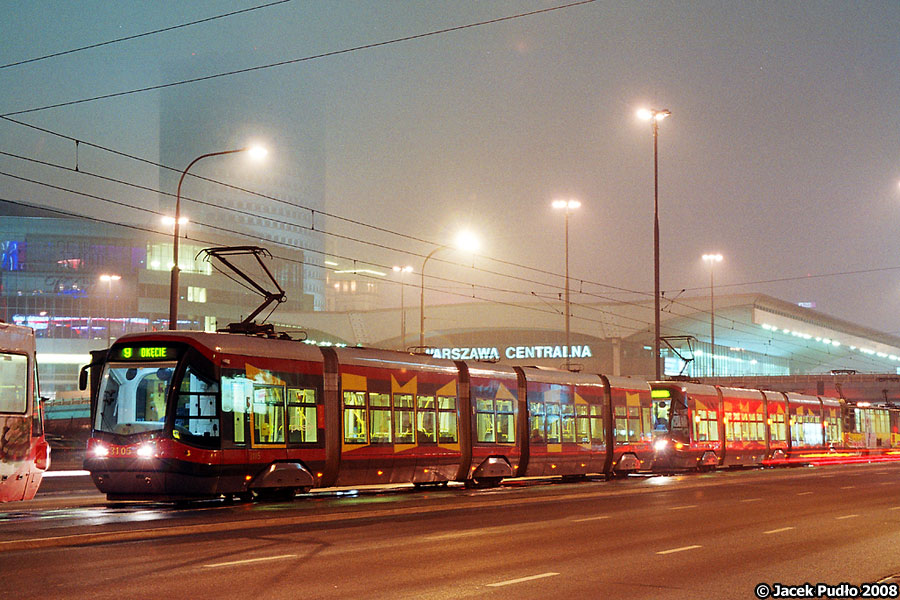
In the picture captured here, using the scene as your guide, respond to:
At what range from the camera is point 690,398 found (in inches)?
1543

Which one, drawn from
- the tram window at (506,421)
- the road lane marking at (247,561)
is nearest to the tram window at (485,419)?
the tram window at (506,421)

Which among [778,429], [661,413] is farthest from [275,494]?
[778,429]

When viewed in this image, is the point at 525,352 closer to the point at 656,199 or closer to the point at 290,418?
the point at 656,199

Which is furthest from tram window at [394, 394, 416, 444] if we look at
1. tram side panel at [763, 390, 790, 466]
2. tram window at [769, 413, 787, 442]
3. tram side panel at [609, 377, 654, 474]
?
tram window at [769, 413, 787, 442]

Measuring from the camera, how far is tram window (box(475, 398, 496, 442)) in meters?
27.7

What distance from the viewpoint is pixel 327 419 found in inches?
886

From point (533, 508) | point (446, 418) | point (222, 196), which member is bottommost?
point (533, 508)

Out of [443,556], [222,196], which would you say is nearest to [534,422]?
[443,556]

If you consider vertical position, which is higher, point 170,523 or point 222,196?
point 222,196

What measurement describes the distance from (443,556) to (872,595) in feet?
16.1

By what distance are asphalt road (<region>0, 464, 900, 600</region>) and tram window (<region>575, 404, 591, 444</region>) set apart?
30.7ft

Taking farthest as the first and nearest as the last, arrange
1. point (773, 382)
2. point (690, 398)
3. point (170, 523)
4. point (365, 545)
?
1. point (773, 382)
2. point (690, 398)
3. point (170, 523)
4. point (365, 545)

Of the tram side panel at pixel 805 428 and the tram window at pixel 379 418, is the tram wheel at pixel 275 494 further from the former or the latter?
the tram side panel at pixel 805 428

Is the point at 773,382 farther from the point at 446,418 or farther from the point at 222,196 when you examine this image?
the point at 222,196
